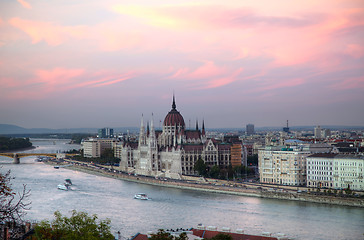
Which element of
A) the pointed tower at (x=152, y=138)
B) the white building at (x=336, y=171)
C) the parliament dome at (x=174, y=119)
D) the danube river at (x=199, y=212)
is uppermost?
the parliament dome at (x=174, y=119)

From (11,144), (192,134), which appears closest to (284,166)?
(192,134)

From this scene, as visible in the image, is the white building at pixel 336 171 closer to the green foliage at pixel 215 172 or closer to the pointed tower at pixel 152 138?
the green foliage at pixel 215 172

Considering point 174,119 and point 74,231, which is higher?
point 174,119

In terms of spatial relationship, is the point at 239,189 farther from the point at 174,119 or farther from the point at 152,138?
the point at 174,119

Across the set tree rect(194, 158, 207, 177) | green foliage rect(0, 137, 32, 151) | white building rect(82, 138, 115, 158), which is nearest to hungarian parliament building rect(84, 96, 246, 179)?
tree rect(194, 158, 207, 177)

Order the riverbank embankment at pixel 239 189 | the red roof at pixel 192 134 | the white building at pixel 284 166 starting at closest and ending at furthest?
1. the riverbank embankment at pixel 239 189
2. the white building at pixel 284 166
3. the red roof at pixel 192 134

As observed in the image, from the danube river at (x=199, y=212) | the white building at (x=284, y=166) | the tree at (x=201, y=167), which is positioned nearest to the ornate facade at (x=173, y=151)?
the tree at (x=201, y=167)

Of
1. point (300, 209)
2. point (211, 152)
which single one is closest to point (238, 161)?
point (211, 152)

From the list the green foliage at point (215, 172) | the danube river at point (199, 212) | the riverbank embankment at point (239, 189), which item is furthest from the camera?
the green foliage at point (215, 172)
